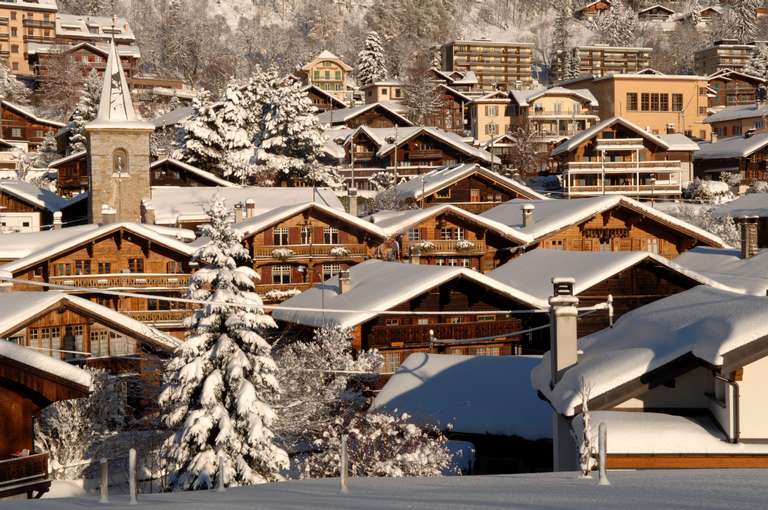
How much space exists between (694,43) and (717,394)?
160 meters

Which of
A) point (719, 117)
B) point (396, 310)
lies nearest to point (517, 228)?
point (396, 310)

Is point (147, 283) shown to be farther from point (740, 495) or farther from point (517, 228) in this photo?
point (740, 495)

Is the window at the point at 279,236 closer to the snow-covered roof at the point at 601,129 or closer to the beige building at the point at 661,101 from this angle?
the snow-covered roof at the point at 601,129

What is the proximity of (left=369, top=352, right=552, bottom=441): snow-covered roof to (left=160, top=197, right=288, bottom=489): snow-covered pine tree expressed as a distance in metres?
5.05

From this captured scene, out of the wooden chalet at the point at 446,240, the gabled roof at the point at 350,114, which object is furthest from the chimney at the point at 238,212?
the gabled roof at the point at 350,114

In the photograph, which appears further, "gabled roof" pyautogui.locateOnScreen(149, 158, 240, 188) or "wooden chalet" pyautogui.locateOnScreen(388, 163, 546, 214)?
"gabled roof" pyautogui.locateOnScreen(149, 158, 240, 188)

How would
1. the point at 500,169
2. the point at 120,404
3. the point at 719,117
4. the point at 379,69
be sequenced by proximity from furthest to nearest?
the point at 379,69 → the point at 719,117 → the point at 500,169 → the point at 120,404

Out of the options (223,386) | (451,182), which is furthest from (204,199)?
(223,386)

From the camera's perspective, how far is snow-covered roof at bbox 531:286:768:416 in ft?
52.3

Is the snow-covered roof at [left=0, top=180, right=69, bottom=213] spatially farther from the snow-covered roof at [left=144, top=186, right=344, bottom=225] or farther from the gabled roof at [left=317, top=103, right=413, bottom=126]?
the gabled roof at [left=317, top=103, right=413, bottom=126]

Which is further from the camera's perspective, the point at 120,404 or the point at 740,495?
the point at 120,404

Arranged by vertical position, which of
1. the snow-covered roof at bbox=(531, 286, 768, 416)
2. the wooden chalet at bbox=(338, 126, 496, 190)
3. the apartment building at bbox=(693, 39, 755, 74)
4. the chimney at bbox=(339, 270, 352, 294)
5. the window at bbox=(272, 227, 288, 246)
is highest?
the apartment building at bbox=(693, 39, 755, 74)

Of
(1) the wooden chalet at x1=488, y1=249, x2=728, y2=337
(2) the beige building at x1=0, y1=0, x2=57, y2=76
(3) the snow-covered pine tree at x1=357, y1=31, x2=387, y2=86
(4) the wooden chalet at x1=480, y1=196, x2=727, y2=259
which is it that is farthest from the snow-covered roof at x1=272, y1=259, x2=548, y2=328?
(2) the beige building at x1=0, y1=0, x2=57, y2=76

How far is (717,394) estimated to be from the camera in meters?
16.9
